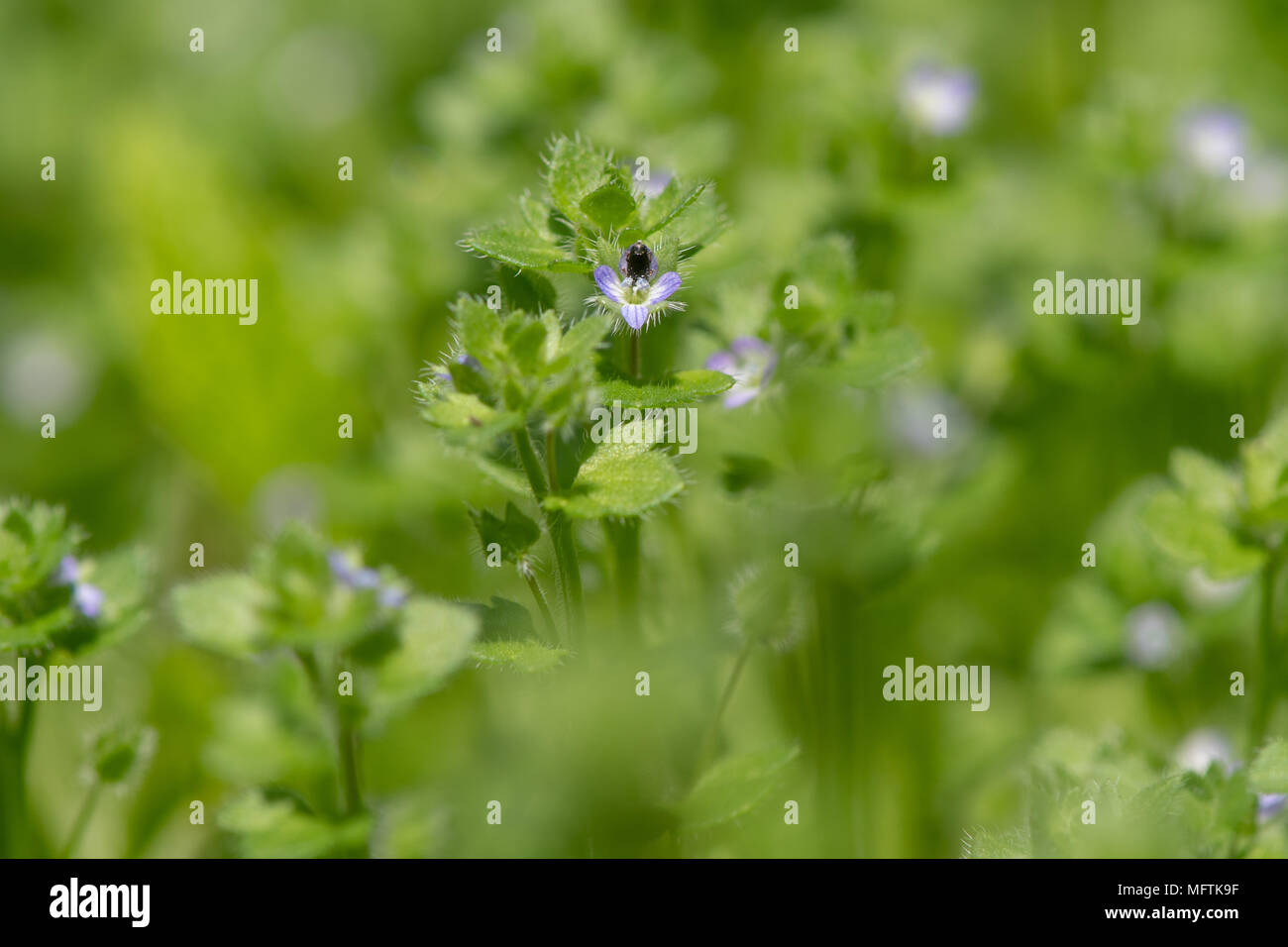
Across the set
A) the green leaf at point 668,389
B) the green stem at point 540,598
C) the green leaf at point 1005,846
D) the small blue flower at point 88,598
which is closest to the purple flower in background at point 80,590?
the small blue flower at point 88,598

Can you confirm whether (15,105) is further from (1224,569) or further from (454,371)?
(1224,569)

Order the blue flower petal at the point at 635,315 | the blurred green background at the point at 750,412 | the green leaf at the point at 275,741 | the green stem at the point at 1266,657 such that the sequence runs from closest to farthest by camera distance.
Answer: the blue flower petal at the point at 635,315
the green leaf at the point at 275,741
the green stem at the point at 1266,657
the blurred green background at the point at 750,412

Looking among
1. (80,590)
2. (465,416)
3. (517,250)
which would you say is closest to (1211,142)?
(517,250)

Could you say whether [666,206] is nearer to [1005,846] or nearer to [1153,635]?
[1005,846]

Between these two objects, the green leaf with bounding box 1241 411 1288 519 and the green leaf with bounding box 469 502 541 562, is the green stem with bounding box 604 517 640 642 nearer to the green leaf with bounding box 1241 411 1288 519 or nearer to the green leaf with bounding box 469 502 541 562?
the green leaf with bounding box 469 502 541 562

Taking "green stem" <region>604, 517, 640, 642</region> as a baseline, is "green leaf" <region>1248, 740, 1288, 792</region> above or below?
below

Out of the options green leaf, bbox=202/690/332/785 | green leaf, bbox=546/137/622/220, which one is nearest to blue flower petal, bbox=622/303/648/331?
green leaf, bbox=546/137/622/220

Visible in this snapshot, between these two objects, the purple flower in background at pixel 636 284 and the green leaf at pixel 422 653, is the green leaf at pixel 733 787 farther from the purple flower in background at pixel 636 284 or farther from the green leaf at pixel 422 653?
the purple flower in background at pixel 636 284
